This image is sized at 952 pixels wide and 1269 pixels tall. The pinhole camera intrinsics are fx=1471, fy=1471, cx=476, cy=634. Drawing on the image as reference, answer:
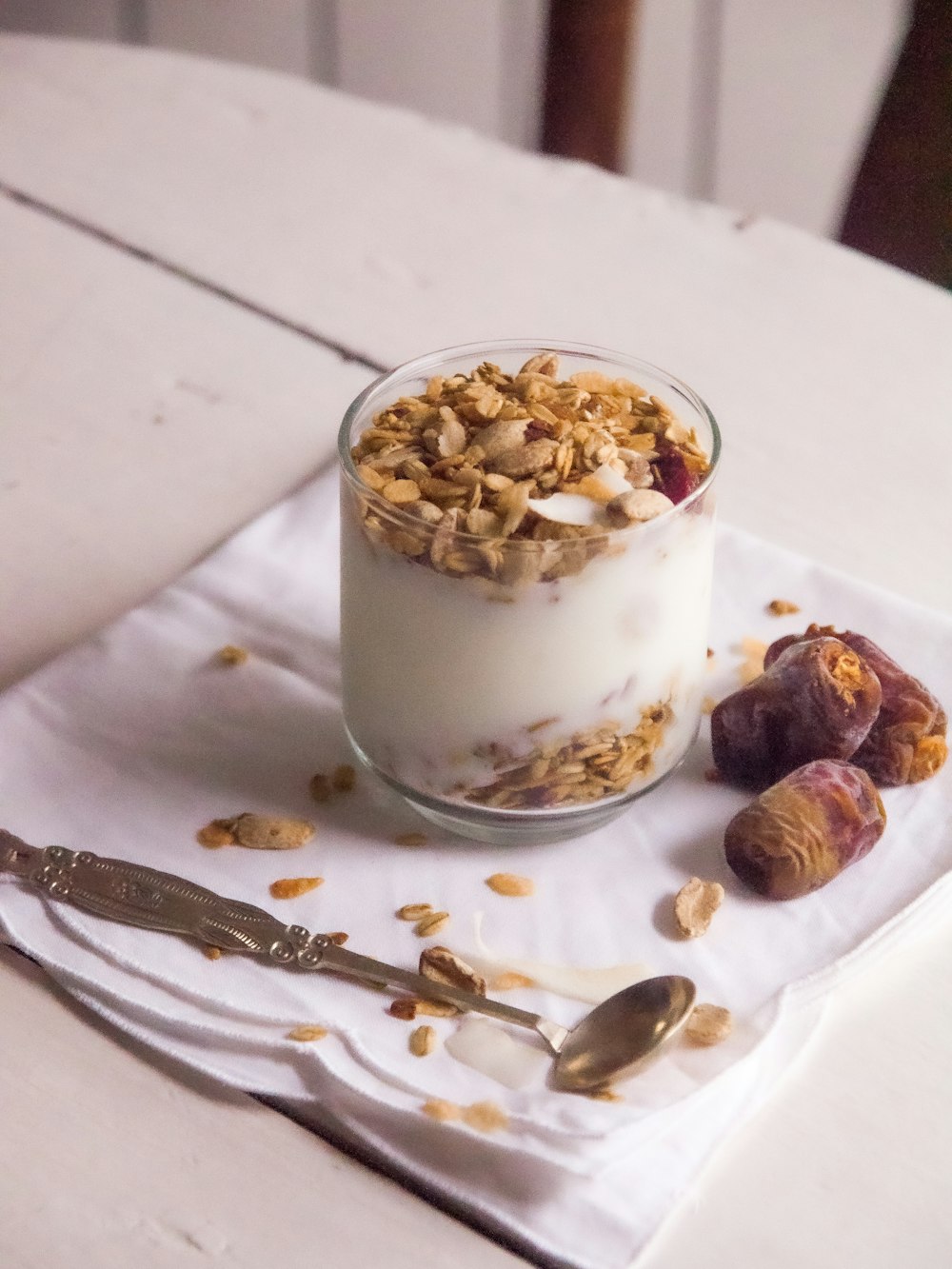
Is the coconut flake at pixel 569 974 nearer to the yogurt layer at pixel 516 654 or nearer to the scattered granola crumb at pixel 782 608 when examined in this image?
the yogurt layer at pixel 516 654

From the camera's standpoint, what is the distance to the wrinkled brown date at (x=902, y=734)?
2.14ft

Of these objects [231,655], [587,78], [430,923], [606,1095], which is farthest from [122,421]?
[587,78]

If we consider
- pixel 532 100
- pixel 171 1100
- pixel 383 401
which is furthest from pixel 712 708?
pixel 532 100

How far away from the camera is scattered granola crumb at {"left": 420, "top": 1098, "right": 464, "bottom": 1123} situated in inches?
19.5

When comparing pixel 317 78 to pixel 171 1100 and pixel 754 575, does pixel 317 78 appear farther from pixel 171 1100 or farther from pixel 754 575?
pixel 171 1100

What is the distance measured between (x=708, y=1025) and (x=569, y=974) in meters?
0.06

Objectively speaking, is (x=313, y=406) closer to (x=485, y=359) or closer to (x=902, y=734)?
(x=485, y=359)

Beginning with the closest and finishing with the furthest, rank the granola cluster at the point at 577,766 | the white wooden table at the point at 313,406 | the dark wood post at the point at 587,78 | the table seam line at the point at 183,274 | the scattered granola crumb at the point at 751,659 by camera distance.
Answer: the white wooden table at the point at 313,406, the granola cluster at the point at 577,766, the scattered granola crumb at the point at 751,659, the table seam line at the point at 183,274, the dark wood post at the point at 587,78

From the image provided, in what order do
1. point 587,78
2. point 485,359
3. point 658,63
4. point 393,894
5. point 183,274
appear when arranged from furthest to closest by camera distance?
point 658,63 < point 587,78 < point 183,274 < point 485,359 < point 393,894

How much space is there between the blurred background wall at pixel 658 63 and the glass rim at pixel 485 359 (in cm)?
161

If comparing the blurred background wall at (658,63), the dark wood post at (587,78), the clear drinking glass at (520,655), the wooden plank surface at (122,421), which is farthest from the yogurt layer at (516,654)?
the blurred background wall at (658,63)

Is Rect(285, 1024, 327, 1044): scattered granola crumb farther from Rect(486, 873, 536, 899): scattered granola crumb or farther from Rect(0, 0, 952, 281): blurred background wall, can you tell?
Rect(0, 0, 952, 281): blurred background wall

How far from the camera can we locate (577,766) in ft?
1.94

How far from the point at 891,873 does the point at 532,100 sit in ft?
6.16
